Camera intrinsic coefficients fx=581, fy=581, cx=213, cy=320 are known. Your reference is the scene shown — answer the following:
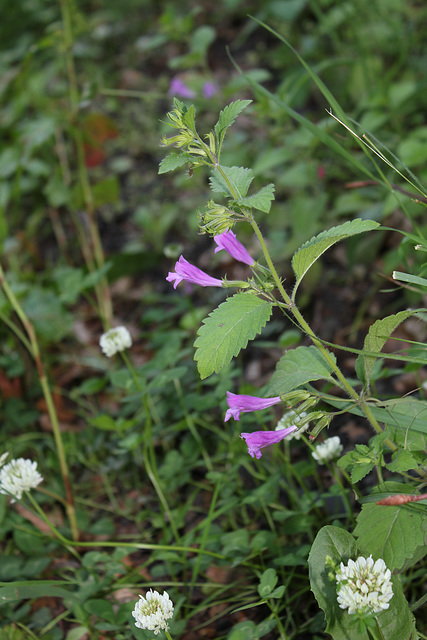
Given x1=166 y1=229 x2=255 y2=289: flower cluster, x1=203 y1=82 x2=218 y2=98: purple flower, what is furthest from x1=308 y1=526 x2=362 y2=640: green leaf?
x1=203 y1=82 x2=218 y2=98: purple flower

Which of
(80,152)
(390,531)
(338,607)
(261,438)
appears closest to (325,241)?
(261,438)

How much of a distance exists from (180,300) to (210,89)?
3.65ft

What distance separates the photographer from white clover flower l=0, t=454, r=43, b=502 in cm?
129

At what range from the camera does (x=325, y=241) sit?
3.03 feet

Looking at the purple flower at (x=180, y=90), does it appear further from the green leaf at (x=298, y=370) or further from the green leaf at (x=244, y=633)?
the green leaf at (x=244, y=633)

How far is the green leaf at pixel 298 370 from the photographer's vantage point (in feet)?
3.30

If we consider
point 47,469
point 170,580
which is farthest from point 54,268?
point 170,580

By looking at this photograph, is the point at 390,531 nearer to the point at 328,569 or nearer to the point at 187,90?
the point at 328,569

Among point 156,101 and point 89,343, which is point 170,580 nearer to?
point 89,343

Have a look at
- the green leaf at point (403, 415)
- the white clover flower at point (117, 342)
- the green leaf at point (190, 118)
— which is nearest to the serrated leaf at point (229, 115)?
the green leaf at point (190, 118)

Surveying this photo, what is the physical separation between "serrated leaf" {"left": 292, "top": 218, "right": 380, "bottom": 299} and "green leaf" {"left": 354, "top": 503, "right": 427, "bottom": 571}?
397 millimetres

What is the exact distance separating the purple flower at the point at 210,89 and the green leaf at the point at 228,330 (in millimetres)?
1993

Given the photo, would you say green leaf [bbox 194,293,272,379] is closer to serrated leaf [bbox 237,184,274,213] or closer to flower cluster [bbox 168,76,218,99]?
serrated leaf [bbox 237,184,274,213]

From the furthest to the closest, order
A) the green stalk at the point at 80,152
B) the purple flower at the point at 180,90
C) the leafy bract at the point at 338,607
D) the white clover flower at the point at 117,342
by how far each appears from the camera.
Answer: the purple flower at the point at 180,90 → the green stalk at the point at 80,152 → the white clover flower at the point at 117,342 → the leafy bract at the point at 338,607
